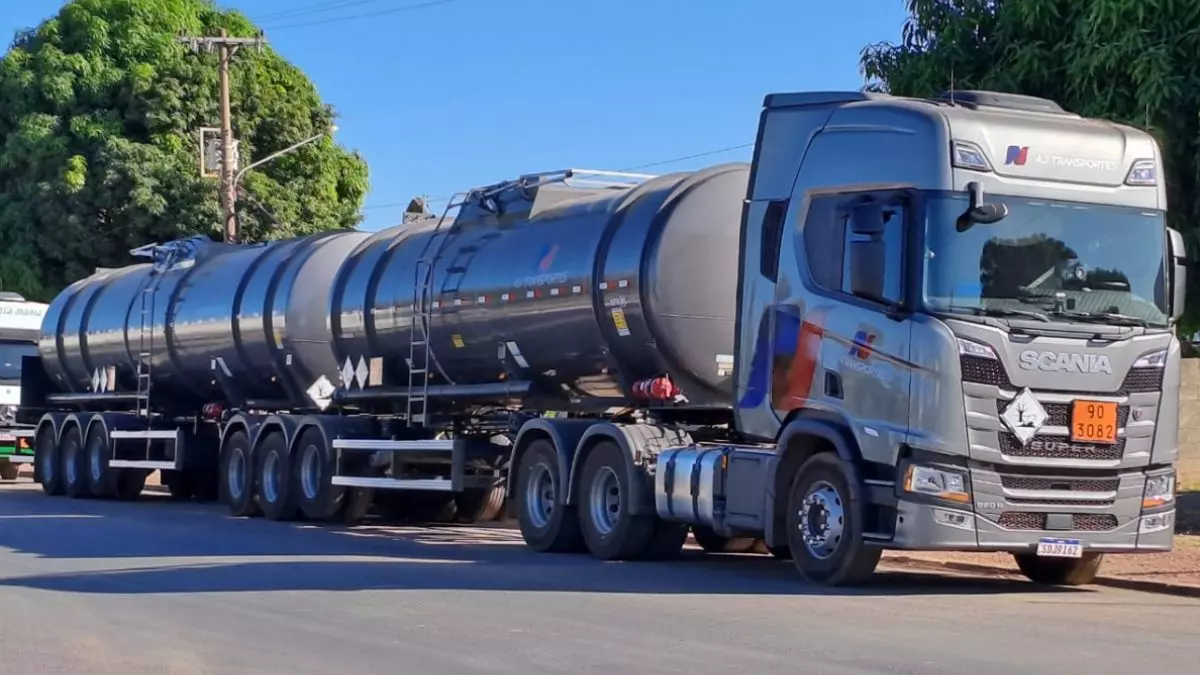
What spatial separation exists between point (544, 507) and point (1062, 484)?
18.8ft

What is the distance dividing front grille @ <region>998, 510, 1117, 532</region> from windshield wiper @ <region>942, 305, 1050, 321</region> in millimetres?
1368

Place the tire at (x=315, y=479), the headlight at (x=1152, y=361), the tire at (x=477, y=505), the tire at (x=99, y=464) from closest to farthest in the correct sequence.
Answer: the headlight at (x=1152, y=361)
the tire at (x=315, y=479)
the tire at (x=477, y=505)
the tire at (x=99, y=464)

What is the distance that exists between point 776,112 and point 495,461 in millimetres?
6209

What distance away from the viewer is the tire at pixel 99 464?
26.7 m

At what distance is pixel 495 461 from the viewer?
18.9 meters

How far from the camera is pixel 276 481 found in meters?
21.9

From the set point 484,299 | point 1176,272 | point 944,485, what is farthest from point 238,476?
point 1176,272

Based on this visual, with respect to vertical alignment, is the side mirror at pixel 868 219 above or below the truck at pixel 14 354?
above

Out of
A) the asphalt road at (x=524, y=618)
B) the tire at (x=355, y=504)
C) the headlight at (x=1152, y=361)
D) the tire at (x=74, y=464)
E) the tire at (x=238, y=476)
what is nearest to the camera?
the asphalt road at (x=524, y=618)

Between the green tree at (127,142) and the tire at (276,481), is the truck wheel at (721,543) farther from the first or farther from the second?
the green tree at (127,142)

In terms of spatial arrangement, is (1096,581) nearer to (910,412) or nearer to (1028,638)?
(910,412)

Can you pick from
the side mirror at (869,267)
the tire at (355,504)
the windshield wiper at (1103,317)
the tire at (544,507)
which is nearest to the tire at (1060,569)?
the windshield wiper at (1103,317)

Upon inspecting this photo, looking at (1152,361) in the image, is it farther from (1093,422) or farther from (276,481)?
(276,481)

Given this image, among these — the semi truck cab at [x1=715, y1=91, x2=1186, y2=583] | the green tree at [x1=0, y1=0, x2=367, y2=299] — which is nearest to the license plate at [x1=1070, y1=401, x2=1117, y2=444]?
the semi truck cab at [x1=715, y1=91, x2=1186, y2=583]
